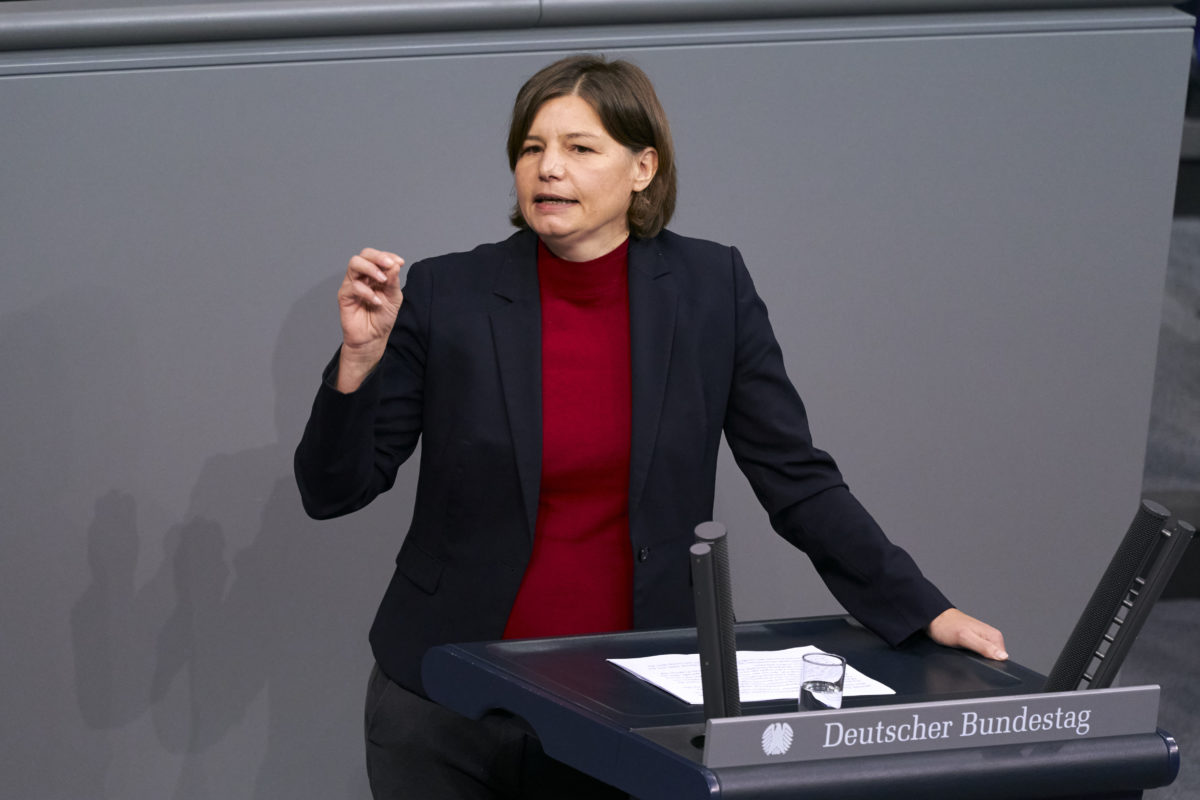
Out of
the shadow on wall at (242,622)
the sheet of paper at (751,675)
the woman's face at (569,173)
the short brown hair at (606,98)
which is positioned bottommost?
the shadow on wall at (242,622)

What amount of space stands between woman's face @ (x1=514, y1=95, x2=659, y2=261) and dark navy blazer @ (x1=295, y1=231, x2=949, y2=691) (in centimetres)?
10

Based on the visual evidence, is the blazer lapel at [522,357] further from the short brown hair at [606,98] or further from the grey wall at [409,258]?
the grey wall at [409,258]

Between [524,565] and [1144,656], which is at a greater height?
[524,565]

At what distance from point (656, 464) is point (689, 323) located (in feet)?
0.69

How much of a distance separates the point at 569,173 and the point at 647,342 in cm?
25

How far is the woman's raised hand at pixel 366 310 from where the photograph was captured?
65.1 inches

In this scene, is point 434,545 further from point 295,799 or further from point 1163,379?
point 1163,379

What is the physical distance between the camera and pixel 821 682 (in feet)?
4.50

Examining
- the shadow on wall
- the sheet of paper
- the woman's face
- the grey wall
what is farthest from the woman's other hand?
the shadow on wall

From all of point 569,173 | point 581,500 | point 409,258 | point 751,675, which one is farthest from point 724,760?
point 409,258

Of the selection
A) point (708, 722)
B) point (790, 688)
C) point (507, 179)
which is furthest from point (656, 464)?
point (507, 179)

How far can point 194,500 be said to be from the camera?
2.82 m

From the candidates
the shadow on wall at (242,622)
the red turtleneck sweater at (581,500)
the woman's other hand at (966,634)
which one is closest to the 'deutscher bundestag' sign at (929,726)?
the woman's other hand at (966,634)

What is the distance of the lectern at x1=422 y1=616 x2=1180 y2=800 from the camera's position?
1.21 metres
